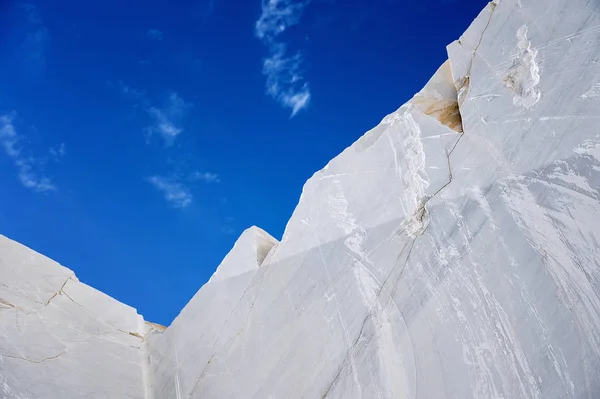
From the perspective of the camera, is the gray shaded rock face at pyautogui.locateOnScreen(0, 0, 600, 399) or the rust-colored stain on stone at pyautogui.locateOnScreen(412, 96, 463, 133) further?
the rust-colored stain on stone at pyautogui.locateOnScreen(412, 96, 463, 133)

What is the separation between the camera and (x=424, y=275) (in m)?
3.67

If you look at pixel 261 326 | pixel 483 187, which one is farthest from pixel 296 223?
pixel 483 187

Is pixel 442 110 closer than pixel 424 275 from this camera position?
No

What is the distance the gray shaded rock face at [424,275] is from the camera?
10.0 ft

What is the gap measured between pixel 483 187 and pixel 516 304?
3.04 feet

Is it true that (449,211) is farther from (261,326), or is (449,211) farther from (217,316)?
(217,316)

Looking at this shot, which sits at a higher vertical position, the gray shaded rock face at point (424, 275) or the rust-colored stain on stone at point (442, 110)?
the rust-colored stain on stone at point (442, 110)

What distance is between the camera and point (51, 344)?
16.3ft

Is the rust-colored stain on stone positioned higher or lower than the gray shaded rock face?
higher

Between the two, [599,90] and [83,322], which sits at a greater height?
[599,90]

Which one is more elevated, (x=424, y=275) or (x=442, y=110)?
(x=442, y=110)

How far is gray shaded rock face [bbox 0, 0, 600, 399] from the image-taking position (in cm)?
305

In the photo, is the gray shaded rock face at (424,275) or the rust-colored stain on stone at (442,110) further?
the rust-colored stain on stone at (442,110)

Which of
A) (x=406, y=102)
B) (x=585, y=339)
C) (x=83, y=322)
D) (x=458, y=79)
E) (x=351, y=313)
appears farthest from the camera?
(x=83, y=322)
